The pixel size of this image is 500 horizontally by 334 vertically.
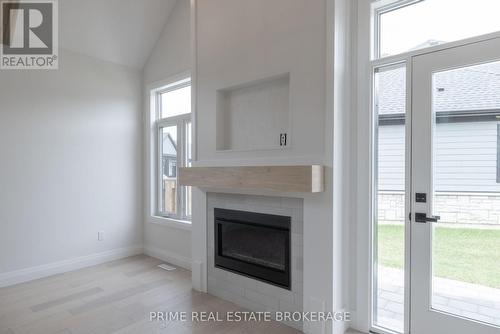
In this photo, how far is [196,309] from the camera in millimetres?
2711

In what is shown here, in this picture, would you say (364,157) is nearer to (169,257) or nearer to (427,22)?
(427,22)

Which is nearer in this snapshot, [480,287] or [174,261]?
[480,287]

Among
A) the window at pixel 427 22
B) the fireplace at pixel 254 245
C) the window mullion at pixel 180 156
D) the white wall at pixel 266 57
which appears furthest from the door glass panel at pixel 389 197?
the window mullion at pixel 180 156

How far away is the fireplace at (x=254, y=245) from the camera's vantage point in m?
2.51

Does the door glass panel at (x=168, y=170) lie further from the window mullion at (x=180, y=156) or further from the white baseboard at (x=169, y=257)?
the white baseboard at (x=169, y=257)

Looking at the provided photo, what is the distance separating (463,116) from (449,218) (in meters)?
0.71

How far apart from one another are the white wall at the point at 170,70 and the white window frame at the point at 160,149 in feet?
0.25

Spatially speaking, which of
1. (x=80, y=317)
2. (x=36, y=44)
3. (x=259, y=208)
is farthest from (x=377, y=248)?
(x=36, y=44)

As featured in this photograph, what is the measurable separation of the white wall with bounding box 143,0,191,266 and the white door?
8.77 feet

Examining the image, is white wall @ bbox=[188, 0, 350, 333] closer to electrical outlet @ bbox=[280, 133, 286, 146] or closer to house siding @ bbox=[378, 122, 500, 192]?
electrical outlet @ bbox=[280, 133, 286, 146]

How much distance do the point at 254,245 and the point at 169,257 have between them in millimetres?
1789

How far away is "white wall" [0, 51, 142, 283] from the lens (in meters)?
3.31

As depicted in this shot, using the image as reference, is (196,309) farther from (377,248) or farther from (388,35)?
(388,35)

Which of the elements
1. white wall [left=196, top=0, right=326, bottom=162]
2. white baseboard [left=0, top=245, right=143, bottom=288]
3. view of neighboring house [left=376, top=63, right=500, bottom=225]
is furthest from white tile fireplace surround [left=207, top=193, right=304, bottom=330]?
white baseboard [left=0, top=245, right=143, bottom=288]
